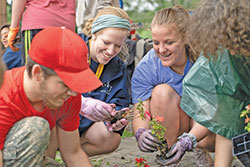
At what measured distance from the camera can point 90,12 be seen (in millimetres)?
4461

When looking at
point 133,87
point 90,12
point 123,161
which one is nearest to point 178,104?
point 133,87

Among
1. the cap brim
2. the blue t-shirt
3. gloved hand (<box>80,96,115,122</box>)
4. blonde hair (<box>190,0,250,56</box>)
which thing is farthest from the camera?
the blue t-shirt

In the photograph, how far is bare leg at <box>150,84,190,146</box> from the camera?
290 centimetres

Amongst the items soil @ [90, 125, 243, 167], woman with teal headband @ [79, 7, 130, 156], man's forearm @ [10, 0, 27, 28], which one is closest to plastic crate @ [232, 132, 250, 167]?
woman with teal headband @ [79, 7, 130, 156]

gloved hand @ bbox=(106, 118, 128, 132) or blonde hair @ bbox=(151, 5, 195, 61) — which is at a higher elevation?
blonde hair @ bbox=(151, 5, 195, 61)

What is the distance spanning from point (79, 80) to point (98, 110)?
78cm

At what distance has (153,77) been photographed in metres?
3.03

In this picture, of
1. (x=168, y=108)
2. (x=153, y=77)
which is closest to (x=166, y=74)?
(x=153, y=77)

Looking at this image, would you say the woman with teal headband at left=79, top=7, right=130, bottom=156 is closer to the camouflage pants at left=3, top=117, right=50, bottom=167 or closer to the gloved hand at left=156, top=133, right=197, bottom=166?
the gloved hand at left=156, top=133, right=197, bottom=166

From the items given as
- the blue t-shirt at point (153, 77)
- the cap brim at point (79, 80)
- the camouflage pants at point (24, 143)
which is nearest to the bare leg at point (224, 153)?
the blue t-shirt at point (153, 77)

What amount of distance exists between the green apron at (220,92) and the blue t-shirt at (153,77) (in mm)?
356

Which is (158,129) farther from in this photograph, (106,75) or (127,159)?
(127,159)

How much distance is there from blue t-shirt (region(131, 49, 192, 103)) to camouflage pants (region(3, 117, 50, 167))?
1208 millimetres

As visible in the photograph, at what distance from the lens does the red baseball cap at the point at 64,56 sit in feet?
6.03
